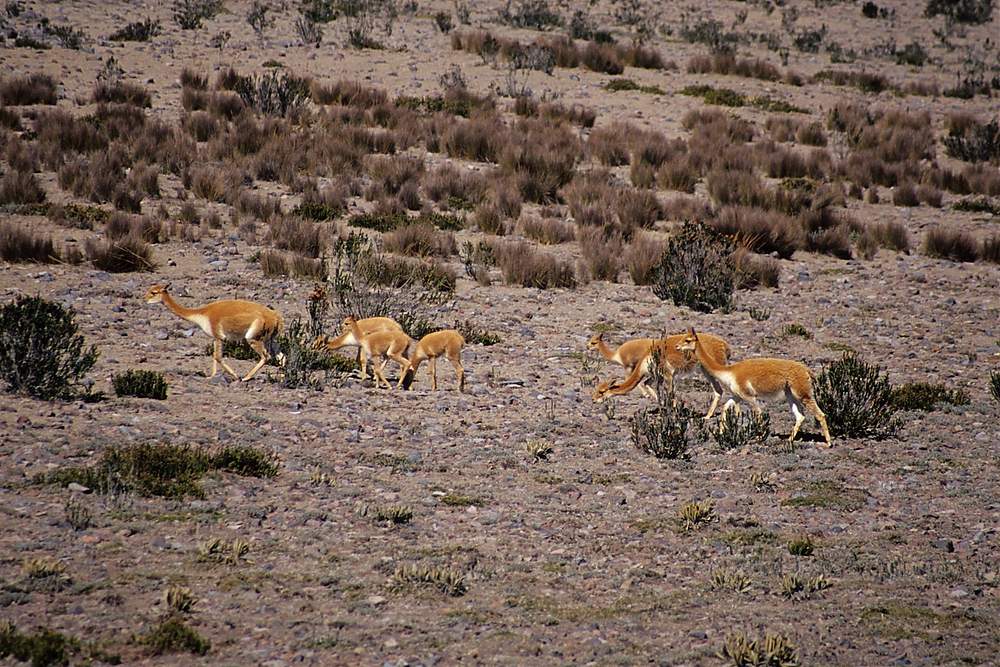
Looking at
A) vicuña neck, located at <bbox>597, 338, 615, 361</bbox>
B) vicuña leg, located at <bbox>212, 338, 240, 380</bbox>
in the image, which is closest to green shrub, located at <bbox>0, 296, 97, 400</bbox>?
vicuña leg, located at <bbox>212, 338, 240, 380</bbox>

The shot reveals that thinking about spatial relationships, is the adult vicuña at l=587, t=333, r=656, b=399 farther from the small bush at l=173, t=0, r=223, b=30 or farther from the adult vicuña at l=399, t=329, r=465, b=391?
the small bush at l=173, t=0, r=223, b=30

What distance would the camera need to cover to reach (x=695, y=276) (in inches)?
664

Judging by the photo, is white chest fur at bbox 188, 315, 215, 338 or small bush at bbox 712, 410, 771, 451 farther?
white chest fur at bbox 188, 315, 215, 338

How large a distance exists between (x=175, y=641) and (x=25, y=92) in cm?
2122

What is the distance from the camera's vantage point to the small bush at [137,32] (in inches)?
1220

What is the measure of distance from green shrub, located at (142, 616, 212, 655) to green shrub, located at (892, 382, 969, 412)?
8.33 m

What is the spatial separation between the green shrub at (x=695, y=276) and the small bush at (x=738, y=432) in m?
5.76

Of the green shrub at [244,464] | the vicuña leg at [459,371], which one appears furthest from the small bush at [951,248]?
the green shrub at [244,464]

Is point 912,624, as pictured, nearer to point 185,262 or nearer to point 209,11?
point 185,262

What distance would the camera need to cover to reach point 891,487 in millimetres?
9773

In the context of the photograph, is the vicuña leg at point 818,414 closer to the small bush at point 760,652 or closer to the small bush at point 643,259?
the small bush at point 760,652

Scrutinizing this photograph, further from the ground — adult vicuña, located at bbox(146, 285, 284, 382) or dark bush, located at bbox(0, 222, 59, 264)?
adult vicuña, located at bbox(146, 285, 284, 382)

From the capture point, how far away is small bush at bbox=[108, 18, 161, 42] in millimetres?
31000

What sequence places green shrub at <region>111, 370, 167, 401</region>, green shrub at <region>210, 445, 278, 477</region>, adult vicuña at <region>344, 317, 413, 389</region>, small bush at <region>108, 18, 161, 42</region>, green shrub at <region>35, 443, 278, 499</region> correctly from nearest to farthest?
green shrub at <region>35, 443, 278, 499</region> → green shrub at <region>210, 445, 278, 477</region> → green shrub at <region>111, 370, 167, 401</region> → adult vicuña at <region>344, 317, 413, 389</region> → small bush at <region>108, 18, 161, 42</region>
